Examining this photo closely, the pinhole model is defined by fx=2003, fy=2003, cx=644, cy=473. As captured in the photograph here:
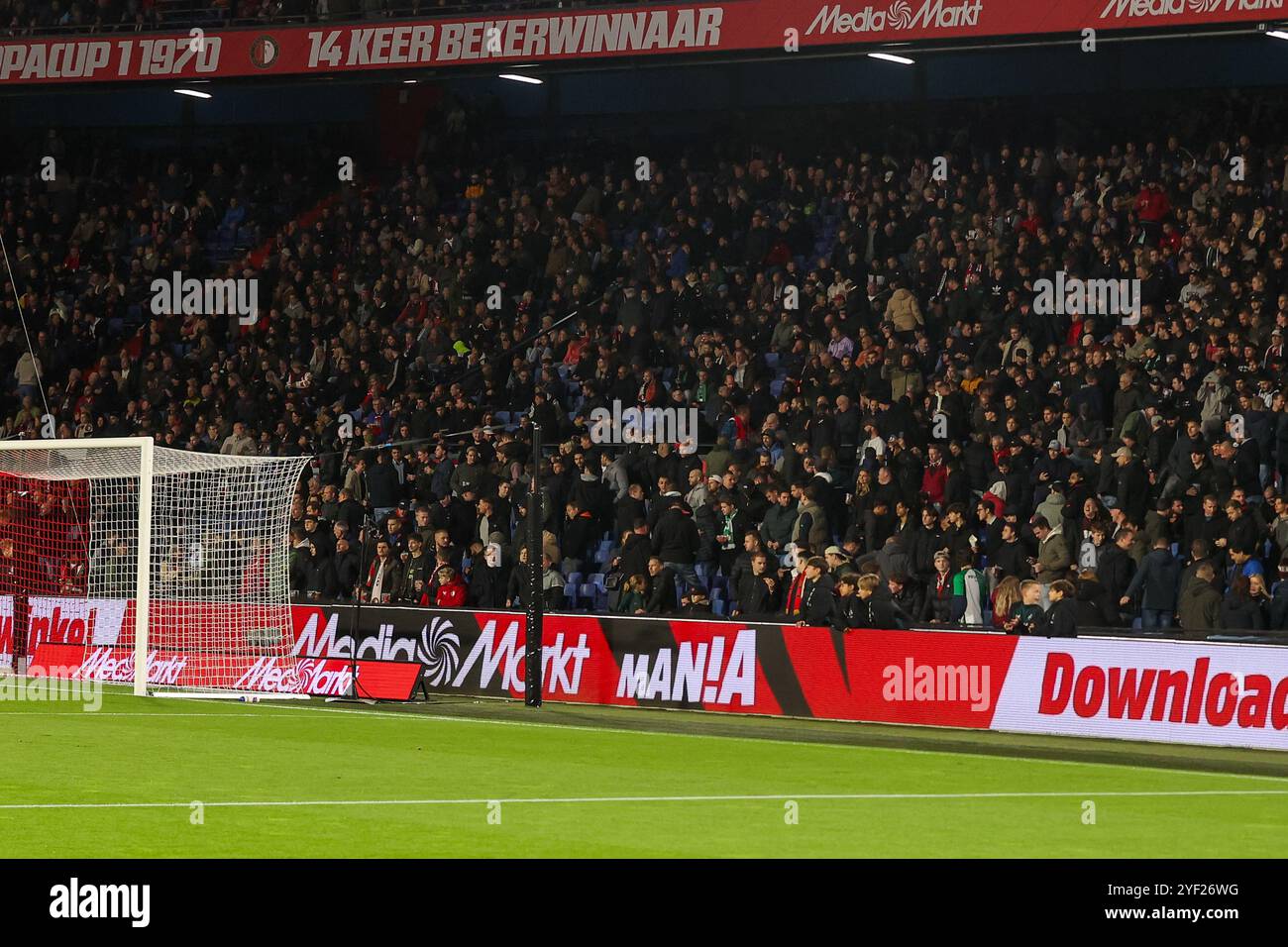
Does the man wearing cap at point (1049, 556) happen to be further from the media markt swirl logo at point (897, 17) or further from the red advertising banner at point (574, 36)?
the media markt swirl logo at point (897, 17)

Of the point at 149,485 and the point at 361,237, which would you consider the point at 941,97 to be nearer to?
the point at 361,237

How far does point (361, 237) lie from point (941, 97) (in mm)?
9556

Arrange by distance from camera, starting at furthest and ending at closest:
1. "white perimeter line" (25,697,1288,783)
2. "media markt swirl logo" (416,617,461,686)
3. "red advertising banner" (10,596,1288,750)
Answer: "media markt swirl logo" (416,617,461,686), "red advertising banner" (10,596,1288,750), "white perimeter line" (25,697,1288,783)

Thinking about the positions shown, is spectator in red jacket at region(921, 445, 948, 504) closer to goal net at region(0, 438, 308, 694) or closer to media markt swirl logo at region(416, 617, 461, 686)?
media markt swirl logo at region(416, 617, 461, 686)

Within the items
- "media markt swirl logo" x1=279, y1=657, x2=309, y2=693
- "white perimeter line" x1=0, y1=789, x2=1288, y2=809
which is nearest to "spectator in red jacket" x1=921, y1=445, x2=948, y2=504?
"media markt swirl logo" x1=279, y1=657, x2=309, y2=693

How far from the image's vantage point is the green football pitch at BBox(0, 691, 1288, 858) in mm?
11484

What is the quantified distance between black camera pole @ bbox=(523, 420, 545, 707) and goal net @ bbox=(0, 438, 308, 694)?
278cm

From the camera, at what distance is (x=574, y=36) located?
28.7 metres

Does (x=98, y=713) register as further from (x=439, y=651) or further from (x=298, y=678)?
(x=439, y=651)

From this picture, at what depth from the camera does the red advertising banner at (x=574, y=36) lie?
2608 cm

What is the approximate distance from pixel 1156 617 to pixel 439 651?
7.98 metres

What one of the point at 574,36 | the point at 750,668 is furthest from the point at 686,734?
the point at 574,36

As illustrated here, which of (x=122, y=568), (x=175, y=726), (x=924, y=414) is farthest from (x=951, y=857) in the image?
(x=122, y=568)

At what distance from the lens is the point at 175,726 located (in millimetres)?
19125
